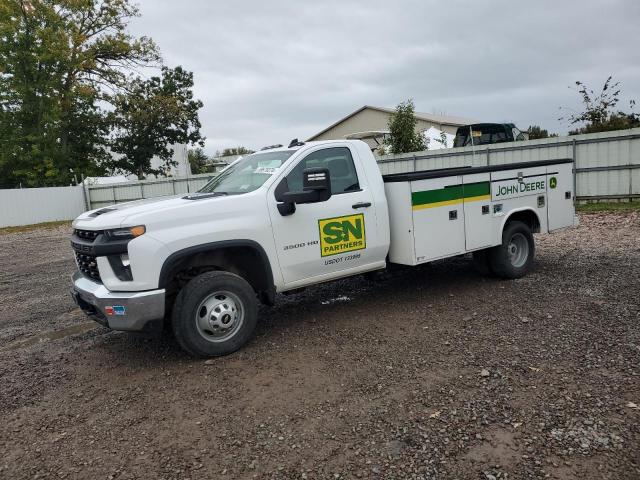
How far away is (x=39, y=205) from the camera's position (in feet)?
87.7

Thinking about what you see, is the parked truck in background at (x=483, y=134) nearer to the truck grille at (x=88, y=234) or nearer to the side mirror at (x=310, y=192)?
the side mirror at (x=310, y=192)

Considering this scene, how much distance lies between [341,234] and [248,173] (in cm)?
123

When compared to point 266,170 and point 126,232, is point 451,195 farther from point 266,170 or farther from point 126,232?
point 126,232

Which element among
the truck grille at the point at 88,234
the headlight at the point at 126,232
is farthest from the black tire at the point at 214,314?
the truck grille at the point at 88,234

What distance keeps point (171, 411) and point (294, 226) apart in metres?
2.08

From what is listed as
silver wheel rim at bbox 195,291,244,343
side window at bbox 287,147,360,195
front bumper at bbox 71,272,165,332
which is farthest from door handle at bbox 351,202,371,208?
front bumper at bbox 71,272,165,332

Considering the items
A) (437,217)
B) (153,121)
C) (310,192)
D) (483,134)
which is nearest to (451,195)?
(437,217)

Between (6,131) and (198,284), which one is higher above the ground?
(6,131)

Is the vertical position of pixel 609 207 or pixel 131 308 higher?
pixel 131 308

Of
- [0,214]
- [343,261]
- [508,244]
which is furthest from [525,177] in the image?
[0,214]

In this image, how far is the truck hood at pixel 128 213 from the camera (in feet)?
14.0

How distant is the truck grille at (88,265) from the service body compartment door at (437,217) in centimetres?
333

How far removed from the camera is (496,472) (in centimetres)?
275

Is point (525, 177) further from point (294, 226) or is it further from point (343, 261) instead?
point (294, 226)
